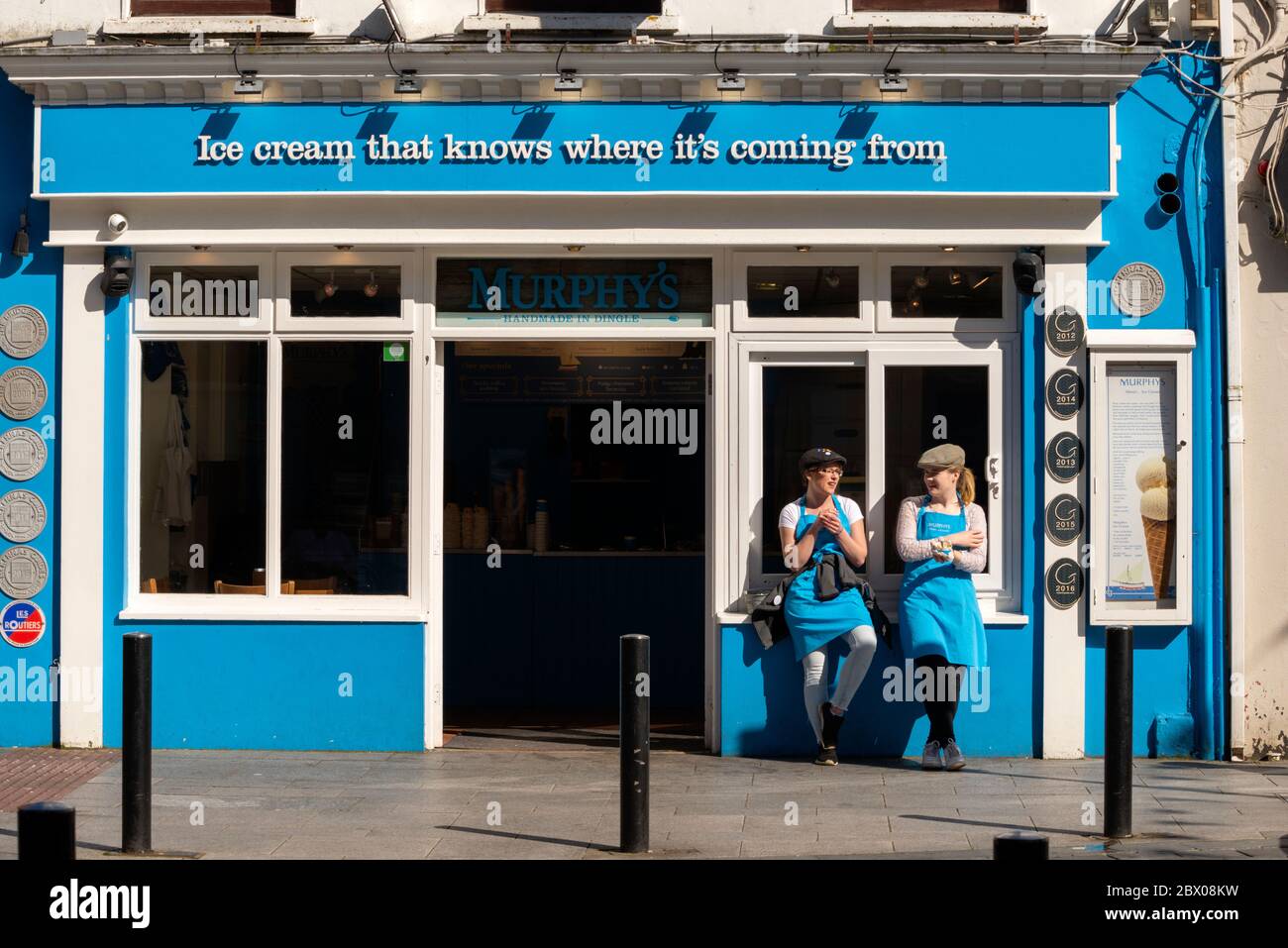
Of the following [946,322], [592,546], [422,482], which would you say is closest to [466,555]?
[592,546]

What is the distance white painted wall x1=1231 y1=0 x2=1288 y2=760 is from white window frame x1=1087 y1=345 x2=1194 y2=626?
39 cm

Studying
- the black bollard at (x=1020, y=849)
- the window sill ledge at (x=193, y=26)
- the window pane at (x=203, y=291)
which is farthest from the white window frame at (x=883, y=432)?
the black bollard at (x=1020, y=849)

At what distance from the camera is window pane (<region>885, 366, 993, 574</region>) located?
10141 mm

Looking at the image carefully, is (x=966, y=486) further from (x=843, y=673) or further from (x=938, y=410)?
(x=843, y=673)

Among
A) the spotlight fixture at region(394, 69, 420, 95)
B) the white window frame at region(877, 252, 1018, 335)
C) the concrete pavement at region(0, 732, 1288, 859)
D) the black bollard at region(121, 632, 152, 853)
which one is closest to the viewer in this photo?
the black bollard at region(121, 632, 152, 853)

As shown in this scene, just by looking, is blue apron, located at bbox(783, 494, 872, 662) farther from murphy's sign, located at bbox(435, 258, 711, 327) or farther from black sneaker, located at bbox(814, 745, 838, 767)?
murphy's sign, located at bbox(435, 258, 711, 327)

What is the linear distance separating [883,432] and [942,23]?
2582 millimetres

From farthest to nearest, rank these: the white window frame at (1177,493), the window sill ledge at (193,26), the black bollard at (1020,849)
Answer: the window sill ledge at (193,26), the white window frame at (1177,493), the black bollard at (1020,849)

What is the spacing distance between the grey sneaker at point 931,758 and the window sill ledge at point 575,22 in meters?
4.70

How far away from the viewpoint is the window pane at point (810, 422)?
10.2 m

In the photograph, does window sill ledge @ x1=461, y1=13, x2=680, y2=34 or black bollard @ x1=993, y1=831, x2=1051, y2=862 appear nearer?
black bollard @ x1=993, y1=831, x2=1051, y2=862

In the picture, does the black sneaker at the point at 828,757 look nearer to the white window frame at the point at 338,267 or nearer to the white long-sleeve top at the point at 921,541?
the white long-sleeve top at the point at 921,541

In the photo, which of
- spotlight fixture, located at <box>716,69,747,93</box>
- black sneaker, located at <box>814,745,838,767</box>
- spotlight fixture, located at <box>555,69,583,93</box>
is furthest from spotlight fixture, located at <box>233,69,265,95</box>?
black sneaker, located at <box>814,745,838,767</box>
